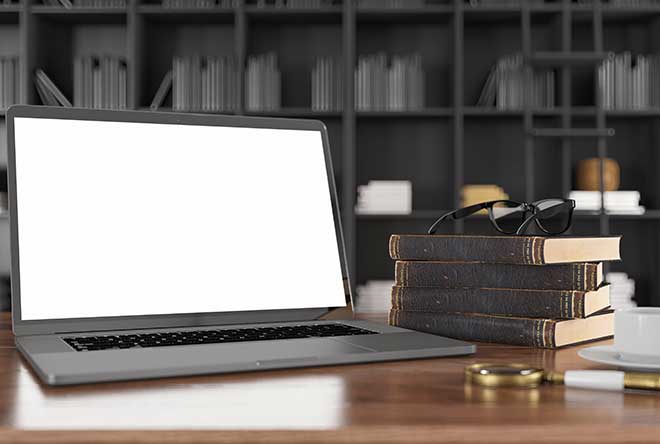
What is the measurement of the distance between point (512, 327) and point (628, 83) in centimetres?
302

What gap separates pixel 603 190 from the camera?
3338mm

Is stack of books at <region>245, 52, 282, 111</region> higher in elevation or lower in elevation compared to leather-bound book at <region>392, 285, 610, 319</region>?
higher

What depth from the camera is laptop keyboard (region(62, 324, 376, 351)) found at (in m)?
0.78

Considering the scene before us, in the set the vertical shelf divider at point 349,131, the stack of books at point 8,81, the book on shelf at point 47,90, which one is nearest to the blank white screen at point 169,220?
the vertical shelf divider at point 349,131

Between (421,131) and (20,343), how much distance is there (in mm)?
3112

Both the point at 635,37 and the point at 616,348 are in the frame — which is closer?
the point at 616,348

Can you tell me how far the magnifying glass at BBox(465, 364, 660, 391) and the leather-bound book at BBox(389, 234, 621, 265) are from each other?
0.22 metres

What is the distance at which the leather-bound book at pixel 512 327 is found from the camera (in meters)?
0.85

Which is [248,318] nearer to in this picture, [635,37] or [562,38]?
[562,38]

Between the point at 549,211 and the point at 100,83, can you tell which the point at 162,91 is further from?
the point at 549,211

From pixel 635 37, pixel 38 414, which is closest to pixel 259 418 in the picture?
pixel 38 414

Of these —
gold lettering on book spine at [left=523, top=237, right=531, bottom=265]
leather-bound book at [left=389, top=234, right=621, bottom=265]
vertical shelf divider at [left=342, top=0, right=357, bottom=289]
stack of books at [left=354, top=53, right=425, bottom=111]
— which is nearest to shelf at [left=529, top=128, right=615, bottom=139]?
stack of books at [left=354, top=53, right=425, bottom=111]

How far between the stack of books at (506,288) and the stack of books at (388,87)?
8.43ft

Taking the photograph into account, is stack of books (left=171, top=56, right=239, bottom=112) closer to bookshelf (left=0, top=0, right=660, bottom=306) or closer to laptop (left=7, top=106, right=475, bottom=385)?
bookshelf (left=0, top=0, right=660, bottom=306)
